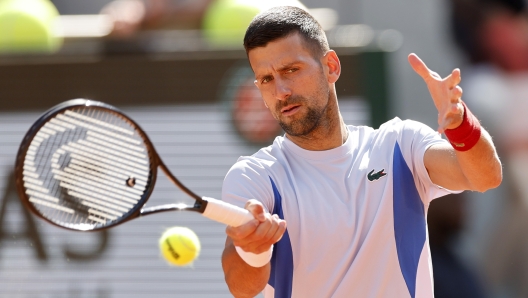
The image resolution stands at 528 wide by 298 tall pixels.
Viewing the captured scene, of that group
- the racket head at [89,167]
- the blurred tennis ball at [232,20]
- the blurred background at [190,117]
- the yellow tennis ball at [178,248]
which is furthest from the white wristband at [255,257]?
the blurred tennis ball at [232,20]

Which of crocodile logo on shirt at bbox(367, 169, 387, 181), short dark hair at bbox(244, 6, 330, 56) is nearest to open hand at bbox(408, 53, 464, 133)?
crocodile logo on shirt at bbox(367, 169, 387, 181)

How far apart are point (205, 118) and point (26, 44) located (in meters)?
1.28

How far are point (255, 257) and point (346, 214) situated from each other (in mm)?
391

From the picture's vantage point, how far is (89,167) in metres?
2.88

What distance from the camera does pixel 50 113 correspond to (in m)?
2.52

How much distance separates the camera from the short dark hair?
272 cm

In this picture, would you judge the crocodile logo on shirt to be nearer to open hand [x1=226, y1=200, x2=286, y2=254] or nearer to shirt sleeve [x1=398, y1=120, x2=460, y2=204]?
shirt sleeve [x1=398, y1=120, x2=460, y2=204]

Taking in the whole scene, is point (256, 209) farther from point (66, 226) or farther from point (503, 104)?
point (503, 104)

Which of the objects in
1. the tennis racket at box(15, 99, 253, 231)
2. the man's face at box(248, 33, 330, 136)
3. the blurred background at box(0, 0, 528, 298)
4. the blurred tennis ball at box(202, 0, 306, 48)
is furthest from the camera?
the blurred tennis ball at box(202, 0, 306, 48)

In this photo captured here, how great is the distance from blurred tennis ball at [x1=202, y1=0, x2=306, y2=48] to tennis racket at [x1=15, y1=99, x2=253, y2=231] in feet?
8.81

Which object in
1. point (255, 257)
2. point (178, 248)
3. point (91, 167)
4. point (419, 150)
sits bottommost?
point (178, 248)

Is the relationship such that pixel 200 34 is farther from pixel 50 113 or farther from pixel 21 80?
pixel 50 113

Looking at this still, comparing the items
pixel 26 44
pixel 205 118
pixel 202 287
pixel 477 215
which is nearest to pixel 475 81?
pixel 477 215

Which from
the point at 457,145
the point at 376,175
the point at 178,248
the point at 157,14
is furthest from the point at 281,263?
the point at 157,14
